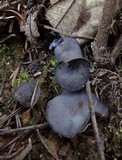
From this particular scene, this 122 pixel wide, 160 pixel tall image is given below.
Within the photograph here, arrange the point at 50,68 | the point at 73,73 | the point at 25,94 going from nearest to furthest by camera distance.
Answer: the point at 73,73, the point at 25,94, the point at 50,68

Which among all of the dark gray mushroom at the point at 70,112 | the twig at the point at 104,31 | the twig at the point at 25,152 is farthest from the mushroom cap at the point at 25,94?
the twig at the point at 104,31

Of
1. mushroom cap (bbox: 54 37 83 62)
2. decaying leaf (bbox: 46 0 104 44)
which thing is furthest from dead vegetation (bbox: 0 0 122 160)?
mushroom cap (bbox: 54 37 83 62)

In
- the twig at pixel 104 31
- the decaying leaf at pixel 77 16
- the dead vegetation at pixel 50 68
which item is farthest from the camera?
the decaying leaf at pixel 77 16

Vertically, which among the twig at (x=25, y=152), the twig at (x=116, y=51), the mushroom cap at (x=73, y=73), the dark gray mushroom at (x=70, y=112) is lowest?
the twig at (x=25, y=152)

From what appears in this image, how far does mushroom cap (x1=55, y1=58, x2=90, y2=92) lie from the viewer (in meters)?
1.38

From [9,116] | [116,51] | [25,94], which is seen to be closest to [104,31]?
[116,51]

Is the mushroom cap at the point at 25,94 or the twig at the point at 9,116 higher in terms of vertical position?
the mushroom cap at the point at 25,94

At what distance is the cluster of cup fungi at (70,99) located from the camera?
4.51ft

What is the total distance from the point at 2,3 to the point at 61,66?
0.71m

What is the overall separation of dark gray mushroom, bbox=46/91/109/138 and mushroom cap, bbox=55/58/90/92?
6 centimetres

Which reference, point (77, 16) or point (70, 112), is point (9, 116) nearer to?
point (70, 112)

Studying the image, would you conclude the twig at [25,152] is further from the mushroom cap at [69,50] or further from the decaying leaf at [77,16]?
the decaying leaf at [77,16]

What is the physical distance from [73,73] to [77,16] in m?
0.45

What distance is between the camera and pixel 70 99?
4.71 ft
